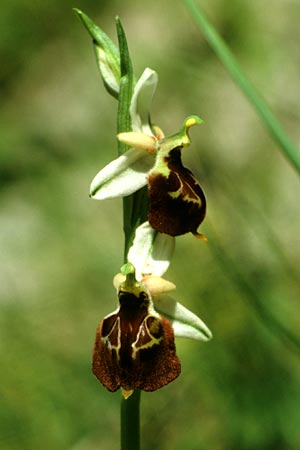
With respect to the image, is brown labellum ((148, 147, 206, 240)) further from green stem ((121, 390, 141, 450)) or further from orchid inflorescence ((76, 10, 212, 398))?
green stem ((121, 390, 141, 450))

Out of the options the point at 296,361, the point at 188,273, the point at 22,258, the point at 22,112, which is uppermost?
the point at 22,112

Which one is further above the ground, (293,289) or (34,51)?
(34,51)

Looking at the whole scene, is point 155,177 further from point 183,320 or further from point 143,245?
point 183,320

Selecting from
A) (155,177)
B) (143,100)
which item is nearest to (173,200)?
(155,177)

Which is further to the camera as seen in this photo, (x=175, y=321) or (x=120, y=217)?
(x=120, y=217)

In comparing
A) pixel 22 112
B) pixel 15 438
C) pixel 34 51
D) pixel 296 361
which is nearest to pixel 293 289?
pixel 296 361

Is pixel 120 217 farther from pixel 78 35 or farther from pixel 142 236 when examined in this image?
pixel 142 236

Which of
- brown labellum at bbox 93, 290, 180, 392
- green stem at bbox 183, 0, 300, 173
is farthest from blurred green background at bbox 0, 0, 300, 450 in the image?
brown labellum at bbox 93, 290, 180, 392
